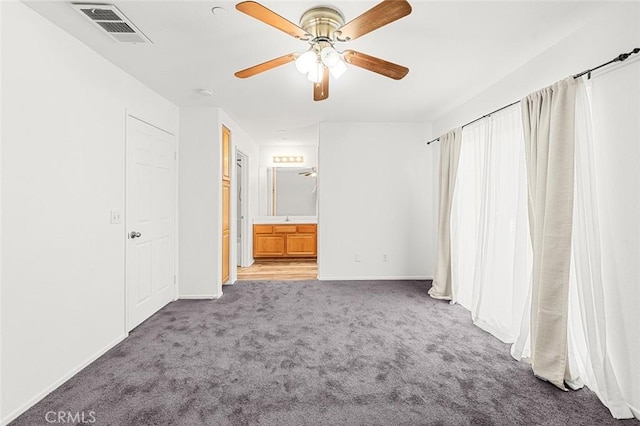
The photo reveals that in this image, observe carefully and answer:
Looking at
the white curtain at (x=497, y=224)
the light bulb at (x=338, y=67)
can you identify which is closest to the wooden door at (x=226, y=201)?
the light bulb at (x=338, y=67)

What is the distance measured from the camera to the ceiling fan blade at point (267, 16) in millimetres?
1378

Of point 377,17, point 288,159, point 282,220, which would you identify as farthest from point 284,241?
point 377,17

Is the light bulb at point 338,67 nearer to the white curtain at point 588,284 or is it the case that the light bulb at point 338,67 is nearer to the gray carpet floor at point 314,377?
the white curtain at point 588,284

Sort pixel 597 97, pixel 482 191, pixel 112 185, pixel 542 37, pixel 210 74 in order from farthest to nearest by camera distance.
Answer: pixel 482 191
pixel 210 74
pixel 112 185
pixel 542 37
pixel 597 97

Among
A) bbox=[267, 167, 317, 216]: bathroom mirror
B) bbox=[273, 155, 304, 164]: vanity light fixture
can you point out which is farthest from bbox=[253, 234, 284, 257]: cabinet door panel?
bbox=[273, 155, 304, 164]: vanity light fixture

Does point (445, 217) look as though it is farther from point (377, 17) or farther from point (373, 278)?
point (377, 17)

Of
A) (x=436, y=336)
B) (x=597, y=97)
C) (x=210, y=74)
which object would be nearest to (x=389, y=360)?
(x=436, y=336)

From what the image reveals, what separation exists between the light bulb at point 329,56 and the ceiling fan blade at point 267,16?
135 mm

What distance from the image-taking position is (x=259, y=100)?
11.6ft

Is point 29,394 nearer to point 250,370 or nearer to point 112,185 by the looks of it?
point 250,370

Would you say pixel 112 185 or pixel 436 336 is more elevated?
pixel 112 185

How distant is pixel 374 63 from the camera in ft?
6.37

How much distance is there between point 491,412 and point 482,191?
83.9 inches

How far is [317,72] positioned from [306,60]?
16 cm
